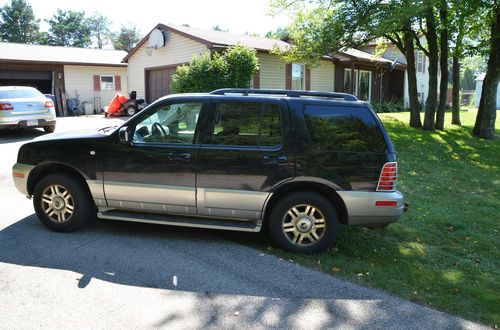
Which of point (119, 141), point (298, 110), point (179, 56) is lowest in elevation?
point (119, 141)

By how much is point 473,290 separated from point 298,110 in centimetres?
250

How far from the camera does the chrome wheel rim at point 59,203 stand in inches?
210

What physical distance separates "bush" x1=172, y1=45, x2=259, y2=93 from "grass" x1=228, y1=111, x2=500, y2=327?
27.7ft

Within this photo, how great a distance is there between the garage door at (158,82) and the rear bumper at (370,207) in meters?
18.0

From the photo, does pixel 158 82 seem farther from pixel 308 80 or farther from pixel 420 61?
pixel 420 61

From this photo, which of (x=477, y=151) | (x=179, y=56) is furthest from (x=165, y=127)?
(x=179, y=56)

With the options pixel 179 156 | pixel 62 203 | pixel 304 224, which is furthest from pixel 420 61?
pixel 62 203

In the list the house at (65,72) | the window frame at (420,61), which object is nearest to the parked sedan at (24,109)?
the house at (65,72)

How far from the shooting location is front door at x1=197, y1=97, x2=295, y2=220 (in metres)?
4.87

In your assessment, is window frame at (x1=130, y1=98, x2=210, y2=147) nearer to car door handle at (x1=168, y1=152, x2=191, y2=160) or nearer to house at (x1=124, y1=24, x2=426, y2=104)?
car door handle at (x1=168, y1=152, x2=191, y2=160)

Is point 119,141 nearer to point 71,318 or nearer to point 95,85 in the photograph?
point 71,318

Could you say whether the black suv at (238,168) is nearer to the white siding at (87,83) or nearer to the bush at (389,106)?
the bush at (389,106)

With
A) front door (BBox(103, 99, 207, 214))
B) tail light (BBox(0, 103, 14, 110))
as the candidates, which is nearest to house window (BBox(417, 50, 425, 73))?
tail light (BBox(0, 103, 14, 110))

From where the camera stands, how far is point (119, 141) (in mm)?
5168
